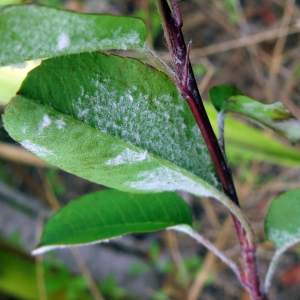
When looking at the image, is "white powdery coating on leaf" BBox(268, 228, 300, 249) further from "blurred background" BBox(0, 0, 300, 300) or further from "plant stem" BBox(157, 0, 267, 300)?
"blurred background" BBox(0, 0, 300, 300)

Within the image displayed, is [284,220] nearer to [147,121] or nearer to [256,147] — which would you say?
[147,121]

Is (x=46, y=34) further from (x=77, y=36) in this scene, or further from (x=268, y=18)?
(x=268, y=18)

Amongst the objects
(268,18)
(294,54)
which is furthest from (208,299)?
(268,18)

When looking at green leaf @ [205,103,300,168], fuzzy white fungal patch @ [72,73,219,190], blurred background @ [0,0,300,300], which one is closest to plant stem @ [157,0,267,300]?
fuzzy white fungal patch @ [72,73,219,190]

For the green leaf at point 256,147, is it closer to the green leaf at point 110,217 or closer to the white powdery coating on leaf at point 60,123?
the green leaf at point 110,217

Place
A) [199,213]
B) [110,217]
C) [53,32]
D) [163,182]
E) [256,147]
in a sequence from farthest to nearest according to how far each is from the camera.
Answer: [199,213]
[256,147]
[110,217]
[163,182]
[53,32]

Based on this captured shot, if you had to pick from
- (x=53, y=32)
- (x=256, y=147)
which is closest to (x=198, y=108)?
(x=53, y=32)
